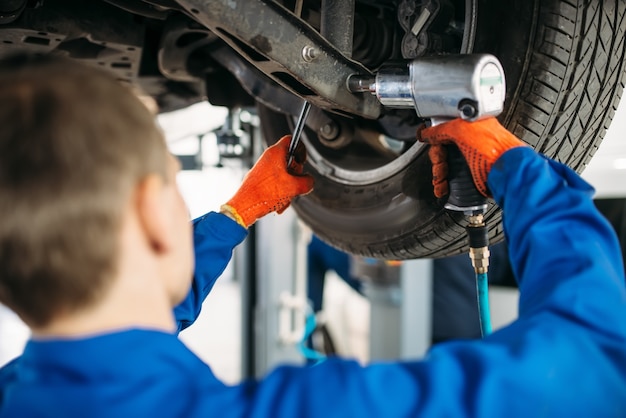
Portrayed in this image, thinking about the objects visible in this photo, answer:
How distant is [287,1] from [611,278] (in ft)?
2.04

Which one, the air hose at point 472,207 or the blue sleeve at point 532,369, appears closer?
the blue sleeve at point 532,369

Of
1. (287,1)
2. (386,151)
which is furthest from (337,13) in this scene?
(386,151)

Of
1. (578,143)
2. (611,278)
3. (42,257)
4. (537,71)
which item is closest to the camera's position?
(42,257)

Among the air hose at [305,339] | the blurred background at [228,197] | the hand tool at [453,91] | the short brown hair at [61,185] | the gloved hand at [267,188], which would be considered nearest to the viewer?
the short brown hair at [61,185]

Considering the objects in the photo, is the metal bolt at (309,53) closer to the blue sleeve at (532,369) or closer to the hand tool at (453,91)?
the hand tool at (453,91)

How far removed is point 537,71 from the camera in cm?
91

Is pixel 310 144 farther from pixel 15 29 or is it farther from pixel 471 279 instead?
pixel 471 279

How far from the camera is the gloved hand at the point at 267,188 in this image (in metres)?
1.07

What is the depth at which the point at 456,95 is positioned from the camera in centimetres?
81

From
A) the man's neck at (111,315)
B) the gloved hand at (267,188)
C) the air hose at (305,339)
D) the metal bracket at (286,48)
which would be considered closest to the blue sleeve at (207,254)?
the gloved hand at (267,188)

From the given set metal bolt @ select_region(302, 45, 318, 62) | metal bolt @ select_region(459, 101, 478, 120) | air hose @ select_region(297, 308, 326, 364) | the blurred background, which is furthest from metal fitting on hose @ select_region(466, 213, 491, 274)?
air hose @ select_region(297, 308, 326, 364)

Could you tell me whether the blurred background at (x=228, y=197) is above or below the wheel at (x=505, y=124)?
below

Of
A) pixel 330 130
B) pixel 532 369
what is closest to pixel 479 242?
pixel 532 369

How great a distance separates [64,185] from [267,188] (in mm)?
527
